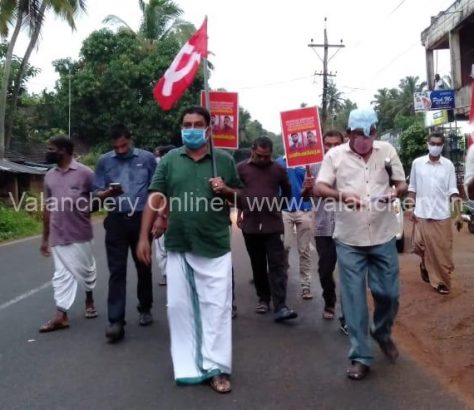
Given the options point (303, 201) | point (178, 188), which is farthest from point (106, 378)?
point (303, 201)

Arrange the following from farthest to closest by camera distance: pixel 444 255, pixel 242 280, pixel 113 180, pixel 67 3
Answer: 1. pixel 67 3
2. pixel 242 280
3. pixel 444 255
4. pixel 113 180

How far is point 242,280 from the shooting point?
28.6ft

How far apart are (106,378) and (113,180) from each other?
1945mm

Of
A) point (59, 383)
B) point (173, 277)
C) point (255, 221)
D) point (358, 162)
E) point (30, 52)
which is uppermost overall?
point (30, 52)

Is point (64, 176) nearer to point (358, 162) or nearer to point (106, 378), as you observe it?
point (106, 378)

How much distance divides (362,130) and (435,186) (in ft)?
9.90

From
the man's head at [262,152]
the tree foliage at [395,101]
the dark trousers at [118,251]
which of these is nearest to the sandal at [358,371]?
the dark trousers at [118,251]

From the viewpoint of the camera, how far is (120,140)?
18.6 feet

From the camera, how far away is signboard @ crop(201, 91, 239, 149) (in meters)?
6.51

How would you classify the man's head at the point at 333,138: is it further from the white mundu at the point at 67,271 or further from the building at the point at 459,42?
the building at the point at 459,42

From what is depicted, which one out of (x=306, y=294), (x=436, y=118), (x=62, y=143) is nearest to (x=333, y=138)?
(x=306, y=294)

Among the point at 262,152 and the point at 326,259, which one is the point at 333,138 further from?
the point at 326,259

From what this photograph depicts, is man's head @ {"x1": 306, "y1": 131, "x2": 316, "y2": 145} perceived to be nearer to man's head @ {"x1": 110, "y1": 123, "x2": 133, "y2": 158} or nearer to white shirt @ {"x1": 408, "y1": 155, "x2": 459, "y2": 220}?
white shirt @ {"x1": 408, "y1": 155, "x2": 459, "y2": 220}

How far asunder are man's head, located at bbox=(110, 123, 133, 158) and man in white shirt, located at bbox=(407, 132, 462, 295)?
3466 millimetres
